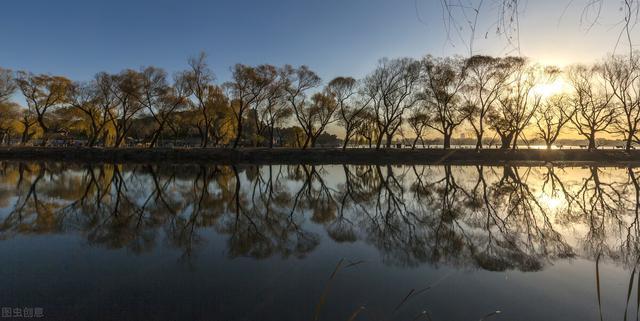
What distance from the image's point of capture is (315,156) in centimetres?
4409

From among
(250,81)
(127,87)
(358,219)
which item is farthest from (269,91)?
(358,219)

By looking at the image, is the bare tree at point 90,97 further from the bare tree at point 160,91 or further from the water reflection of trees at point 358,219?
the water reflection of trees at point 358,219

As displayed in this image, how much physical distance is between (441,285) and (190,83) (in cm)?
4287

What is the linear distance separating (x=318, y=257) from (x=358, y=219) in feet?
14.2

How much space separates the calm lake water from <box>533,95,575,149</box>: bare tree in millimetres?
39677

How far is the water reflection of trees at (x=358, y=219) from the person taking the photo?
8.52 m

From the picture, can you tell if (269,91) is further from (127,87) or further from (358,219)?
(358,219)

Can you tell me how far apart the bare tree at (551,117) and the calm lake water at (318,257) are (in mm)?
39677

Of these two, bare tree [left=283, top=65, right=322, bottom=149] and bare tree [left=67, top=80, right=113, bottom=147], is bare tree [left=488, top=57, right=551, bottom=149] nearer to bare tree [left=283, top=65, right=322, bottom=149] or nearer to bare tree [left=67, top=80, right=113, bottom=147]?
bare tree [left=283, top=65, right=322, bottom=149]

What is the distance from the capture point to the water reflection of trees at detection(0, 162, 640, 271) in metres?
8.52

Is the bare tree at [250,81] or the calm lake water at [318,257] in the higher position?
the bare tree at [250,81]

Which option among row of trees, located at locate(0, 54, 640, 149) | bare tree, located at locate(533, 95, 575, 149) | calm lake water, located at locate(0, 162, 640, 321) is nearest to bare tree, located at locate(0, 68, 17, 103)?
row of trees, located at locate(0, 54, 640, 149)

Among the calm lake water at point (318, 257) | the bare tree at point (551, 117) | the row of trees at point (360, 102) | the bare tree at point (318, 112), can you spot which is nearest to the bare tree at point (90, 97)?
the row of trees at point (360, 102)

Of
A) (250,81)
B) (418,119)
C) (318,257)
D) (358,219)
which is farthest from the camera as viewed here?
(418,119)
